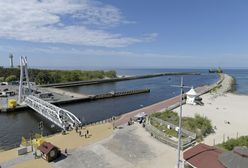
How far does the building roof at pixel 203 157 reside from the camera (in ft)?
56.2

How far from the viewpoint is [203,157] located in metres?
18.1

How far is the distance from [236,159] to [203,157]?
9.08ft

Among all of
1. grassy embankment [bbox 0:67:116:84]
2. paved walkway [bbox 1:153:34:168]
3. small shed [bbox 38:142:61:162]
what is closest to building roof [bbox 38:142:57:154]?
small shed [bbox 38:142:61:162]

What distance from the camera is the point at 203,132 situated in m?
29.5

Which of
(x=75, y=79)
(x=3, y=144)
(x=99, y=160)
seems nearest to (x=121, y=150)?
(x=99, y=160)

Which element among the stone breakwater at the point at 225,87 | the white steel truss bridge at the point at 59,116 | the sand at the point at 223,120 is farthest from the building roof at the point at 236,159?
the stone breakwater at the point at 225,87

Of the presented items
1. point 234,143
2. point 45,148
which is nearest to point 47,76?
point 45,148

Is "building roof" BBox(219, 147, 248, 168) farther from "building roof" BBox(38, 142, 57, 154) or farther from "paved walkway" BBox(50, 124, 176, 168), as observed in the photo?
"building roof" BBox(38, 142, 57, 154)

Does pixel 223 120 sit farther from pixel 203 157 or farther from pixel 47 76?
pixel 47 76

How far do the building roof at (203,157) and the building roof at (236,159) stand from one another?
0.65 m

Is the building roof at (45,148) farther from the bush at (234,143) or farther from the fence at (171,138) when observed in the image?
the bush at (234,143)

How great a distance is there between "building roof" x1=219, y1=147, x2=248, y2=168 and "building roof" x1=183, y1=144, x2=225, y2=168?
2.12 ft

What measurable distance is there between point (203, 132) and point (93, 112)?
29233 millimetres

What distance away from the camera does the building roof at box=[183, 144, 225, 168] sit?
17141 millimetres
